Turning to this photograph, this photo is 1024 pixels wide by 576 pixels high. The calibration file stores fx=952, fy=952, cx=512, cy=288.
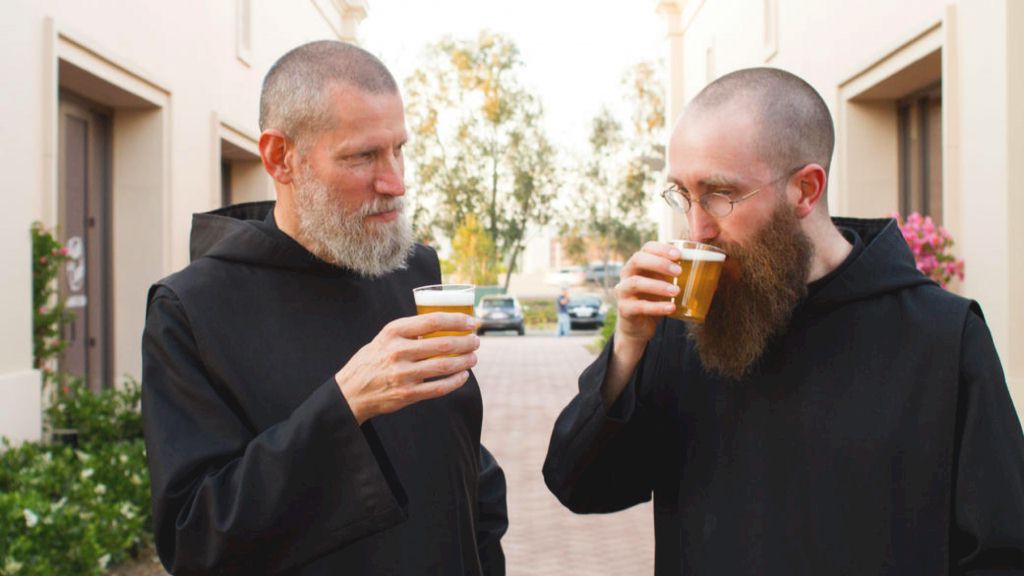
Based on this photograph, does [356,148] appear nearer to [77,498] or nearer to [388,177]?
[388,177]

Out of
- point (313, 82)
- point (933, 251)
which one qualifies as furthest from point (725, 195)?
point (933, 251)

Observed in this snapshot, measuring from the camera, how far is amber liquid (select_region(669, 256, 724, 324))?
2018mm

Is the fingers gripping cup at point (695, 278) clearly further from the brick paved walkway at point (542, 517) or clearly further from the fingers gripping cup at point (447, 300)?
the brick paved walkway at point (542, 517)

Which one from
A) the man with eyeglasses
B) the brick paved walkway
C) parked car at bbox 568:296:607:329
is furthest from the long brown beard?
parked car at bbox 568:296:607:329

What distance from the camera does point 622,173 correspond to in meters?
42.6

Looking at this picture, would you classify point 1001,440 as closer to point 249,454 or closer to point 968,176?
point 249,454

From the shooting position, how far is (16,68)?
616 cm

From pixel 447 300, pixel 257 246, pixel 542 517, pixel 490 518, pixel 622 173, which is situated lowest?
pixel 542 517

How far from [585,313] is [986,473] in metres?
31.8

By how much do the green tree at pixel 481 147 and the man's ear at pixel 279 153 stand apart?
125 feet

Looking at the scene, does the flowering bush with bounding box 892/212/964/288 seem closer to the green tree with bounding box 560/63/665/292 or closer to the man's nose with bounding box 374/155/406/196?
the man's nose with bounding box 374/155/406/196

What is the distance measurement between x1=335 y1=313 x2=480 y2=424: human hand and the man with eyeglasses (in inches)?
17.3

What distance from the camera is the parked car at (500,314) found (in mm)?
31812

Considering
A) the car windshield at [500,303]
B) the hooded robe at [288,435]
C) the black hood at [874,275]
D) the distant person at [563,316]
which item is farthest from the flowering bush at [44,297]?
the car windshield at [500,303]
